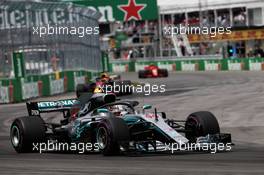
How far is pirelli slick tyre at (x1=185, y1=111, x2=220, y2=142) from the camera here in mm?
12359

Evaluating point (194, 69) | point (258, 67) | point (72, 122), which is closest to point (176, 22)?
point (194, 69)

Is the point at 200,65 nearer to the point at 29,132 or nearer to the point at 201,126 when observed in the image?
the point at 29,132

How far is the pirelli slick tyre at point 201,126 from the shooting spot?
40.5ft

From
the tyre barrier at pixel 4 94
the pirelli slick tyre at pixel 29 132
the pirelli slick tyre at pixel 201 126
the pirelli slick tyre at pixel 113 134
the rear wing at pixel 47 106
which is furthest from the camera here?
the tyre barrier at pixel 4 94

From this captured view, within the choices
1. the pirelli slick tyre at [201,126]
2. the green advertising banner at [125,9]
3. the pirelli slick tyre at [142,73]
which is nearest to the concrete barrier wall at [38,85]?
the pirelli slick tyre at [142,73]

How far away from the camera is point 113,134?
11273 millimetres

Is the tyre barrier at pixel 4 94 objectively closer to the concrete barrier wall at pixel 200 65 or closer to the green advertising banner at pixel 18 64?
the green advertising banner at pixel 18 64

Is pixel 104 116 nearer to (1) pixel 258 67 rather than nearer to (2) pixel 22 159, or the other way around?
(2) pixel 22 159

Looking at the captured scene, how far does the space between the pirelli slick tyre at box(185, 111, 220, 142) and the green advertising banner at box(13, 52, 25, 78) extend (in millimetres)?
20083

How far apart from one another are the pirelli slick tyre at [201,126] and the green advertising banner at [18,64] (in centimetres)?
2008

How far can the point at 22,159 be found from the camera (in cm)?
1188

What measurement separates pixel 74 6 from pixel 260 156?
2935cm

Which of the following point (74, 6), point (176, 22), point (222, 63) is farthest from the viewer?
point (176, 22)

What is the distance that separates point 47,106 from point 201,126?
128 inches
